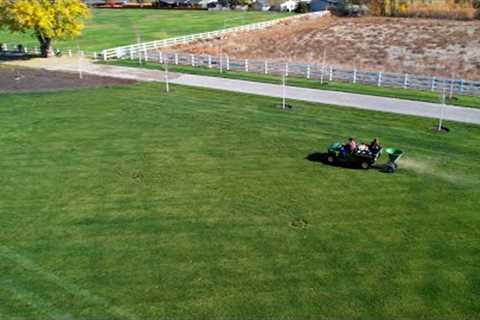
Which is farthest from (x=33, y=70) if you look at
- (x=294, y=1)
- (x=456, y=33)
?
(x=294, y=1)

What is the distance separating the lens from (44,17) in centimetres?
4075

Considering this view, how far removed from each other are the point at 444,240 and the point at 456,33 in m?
48.1

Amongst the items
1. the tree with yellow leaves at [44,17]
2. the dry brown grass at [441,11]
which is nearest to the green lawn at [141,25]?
the tree with yellow leaves at [44,17]

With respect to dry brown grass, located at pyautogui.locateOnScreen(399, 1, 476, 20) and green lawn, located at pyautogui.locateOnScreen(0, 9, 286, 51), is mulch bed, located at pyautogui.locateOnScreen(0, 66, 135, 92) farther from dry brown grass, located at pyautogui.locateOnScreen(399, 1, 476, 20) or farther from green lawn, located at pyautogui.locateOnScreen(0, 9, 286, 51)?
dry brown grass, located at pyautogui.locateOnScreen(399, 1, 476, 20)

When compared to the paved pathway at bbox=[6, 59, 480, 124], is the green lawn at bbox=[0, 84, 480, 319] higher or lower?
lower

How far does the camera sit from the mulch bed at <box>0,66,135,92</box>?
3412 cm

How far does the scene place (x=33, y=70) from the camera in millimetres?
39875

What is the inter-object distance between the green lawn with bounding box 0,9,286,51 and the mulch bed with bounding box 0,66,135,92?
1337cm

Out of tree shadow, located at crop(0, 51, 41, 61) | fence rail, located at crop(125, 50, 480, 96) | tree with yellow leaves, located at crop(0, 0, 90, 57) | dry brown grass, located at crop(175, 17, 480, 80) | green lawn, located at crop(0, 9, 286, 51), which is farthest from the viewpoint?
green lawn, located at crop(0, 9, 286, 51)

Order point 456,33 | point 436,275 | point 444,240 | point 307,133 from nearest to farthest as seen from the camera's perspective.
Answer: point 436,275 → point 444,240 → point 307,133 → point 456,33

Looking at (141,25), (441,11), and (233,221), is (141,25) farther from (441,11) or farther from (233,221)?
(233,221)

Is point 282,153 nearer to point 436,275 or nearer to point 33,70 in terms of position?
point 436,275

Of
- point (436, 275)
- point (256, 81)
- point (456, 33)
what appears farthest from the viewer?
point (456, 33)

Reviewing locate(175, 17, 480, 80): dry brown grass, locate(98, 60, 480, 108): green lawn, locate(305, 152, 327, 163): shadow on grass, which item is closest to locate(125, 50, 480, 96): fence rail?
locate(98, 60, 480, 108): green lawn
